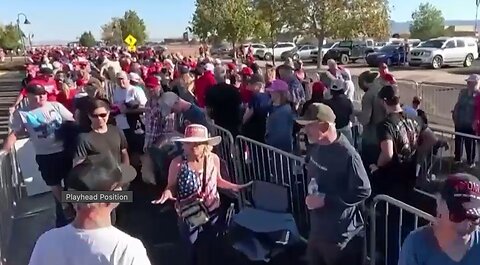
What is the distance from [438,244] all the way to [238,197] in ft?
12.8

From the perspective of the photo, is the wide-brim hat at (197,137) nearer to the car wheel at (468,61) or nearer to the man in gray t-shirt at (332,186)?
the man in gray t-shirt at (332,186)


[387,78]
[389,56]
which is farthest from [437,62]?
[387,78]

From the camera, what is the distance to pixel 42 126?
657cm

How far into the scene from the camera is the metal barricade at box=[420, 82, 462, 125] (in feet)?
53.1

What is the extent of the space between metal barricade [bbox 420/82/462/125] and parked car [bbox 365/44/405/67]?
82.1ft

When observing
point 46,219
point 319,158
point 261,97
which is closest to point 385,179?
point 319,158

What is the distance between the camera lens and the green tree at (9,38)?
9481cm

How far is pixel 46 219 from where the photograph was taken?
25.9ft

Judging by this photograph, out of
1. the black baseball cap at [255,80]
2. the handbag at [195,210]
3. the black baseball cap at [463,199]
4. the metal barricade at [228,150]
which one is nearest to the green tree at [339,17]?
the black baseball cap at [255,80]

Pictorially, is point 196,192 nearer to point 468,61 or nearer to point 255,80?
point 255,80

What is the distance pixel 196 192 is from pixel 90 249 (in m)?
2.24

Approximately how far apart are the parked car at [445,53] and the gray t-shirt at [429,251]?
37.6 m

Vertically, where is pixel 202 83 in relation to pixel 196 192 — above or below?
above

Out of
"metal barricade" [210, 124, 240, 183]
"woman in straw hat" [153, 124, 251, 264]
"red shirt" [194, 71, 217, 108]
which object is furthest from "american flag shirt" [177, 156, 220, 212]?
"red shirt" [194, 71, 217, 108]
